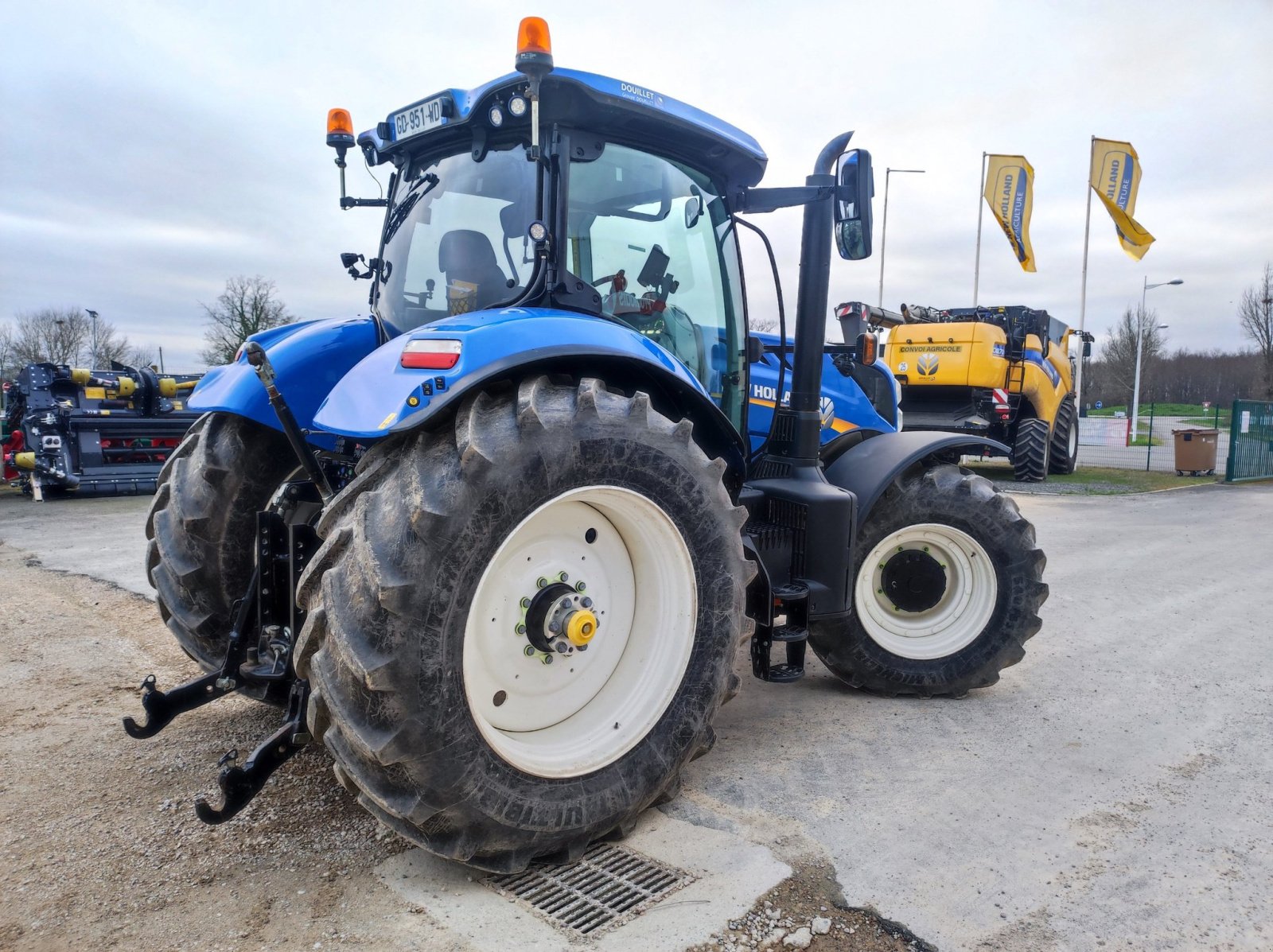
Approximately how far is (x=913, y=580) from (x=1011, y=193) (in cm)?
2010

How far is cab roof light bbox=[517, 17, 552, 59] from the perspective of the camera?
2.36 metres

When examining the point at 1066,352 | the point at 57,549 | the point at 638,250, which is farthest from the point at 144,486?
the point at 1066,352

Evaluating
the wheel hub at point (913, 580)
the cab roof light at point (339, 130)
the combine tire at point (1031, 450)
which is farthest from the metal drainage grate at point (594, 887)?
the combine tire at point (1031, 450)

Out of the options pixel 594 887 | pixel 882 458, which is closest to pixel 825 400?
pixel 882 458

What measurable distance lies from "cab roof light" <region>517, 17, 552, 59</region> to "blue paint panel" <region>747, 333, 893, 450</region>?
180 centimetres

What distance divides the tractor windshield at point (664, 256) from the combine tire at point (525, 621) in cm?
73

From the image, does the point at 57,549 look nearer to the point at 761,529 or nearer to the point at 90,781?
the point at 90,781

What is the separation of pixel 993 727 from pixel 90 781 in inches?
134

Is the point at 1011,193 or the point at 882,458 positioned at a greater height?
the point at 1011,193

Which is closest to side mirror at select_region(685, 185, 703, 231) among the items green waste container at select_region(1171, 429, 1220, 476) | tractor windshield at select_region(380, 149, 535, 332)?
tractor windshield at select_region(380, 149, 535, 332)

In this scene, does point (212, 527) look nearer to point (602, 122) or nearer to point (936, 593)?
point (602, 122)

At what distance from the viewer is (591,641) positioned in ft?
8.64

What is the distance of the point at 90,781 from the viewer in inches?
114

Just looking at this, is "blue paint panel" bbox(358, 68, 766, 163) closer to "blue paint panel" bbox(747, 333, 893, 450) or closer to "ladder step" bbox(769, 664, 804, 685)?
"blue paint panel" bbox(747, 333, 893, 450)
